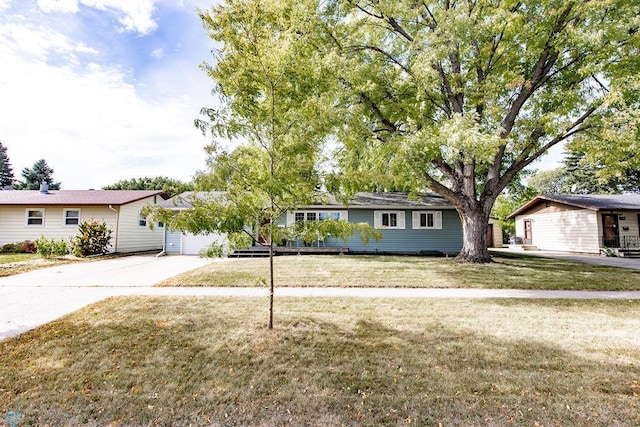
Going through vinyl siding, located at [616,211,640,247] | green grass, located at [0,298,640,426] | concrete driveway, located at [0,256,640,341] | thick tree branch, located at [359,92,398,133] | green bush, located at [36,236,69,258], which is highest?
thick tree branch, located at [359,92,398,133]

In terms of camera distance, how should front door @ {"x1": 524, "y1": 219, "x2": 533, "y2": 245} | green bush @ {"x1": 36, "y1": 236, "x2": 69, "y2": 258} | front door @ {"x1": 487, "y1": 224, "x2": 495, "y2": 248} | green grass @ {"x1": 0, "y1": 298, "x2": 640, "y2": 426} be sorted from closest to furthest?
green grass @ {"x1": 0, "y1": 298, "x2": 640, "y2": 426} → green bush @ {"x1": 36, "y1": 236, "x2": 69, "y2": 258} → front door @ {"x1": 524, "y1": 219, "x2": 533, "y2": 245} → front door @ {"x1": 487, "y1": 224, "x2": 495, "y2": 248}

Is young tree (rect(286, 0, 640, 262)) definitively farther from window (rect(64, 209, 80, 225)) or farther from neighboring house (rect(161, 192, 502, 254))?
window (rect(64, 209, 80, 225))

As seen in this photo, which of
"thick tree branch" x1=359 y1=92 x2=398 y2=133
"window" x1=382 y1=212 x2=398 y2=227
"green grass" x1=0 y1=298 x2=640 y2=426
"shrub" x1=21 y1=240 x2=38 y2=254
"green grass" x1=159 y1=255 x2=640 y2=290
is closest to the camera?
"green grass" x1=0 y1=298 x2=640 y2=426

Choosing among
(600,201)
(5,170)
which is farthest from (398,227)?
Answer: (5,170)

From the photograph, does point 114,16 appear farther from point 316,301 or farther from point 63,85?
point 316,301

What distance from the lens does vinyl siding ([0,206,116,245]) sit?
57.2 feet

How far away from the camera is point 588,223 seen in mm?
18766

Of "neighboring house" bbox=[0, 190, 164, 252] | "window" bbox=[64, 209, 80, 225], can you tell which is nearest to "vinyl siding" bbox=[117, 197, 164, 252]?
"neighboring house" bbox=[0, 190, 164, 252]

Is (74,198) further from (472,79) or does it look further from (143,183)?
(143,183)

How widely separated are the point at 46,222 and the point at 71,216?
1422 millimetres

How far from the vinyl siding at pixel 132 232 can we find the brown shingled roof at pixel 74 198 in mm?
565

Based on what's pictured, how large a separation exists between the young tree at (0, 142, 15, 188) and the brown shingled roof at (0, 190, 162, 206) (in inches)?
1569

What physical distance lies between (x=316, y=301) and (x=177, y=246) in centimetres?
1323

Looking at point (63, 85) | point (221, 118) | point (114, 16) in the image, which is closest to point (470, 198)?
point (221, 118)
